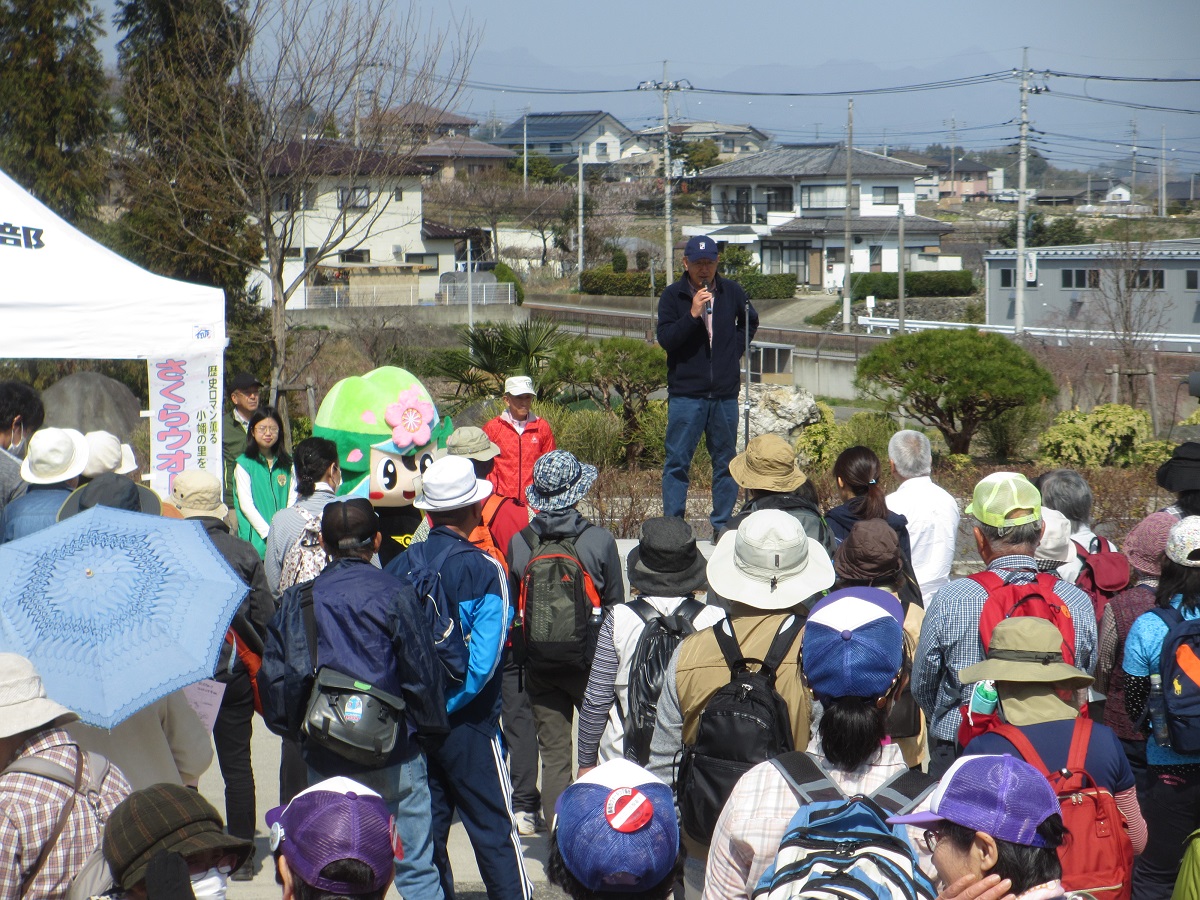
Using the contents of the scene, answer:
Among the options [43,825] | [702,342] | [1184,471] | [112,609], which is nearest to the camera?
[43,825]

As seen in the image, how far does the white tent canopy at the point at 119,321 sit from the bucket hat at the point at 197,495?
9.56 feet

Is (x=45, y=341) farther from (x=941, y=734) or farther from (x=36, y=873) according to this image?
(x=941, y=734)

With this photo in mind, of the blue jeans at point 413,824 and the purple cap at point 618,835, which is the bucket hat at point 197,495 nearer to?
the blue jeans at point 413,824

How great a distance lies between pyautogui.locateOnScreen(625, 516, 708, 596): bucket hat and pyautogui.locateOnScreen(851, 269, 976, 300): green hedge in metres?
54.8

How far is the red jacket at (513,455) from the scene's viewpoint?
292 inches

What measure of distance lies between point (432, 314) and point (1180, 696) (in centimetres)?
3829

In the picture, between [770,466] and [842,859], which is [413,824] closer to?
[842,859]

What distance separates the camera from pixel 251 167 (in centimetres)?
1602

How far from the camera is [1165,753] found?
3.90m

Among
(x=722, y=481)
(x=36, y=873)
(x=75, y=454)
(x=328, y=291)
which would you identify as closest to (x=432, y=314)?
(x=328, y=291)

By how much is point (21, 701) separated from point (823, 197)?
73032mm

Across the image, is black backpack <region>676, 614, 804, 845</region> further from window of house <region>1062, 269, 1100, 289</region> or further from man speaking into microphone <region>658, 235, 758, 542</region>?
window of house <region>1062, 269, 1100, 289</region>

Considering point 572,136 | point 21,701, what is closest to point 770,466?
point 21,701

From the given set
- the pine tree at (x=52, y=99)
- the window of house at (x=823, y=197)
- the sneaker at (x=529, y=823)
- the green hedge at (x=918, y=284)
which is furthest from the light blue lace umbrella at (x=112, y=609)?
the window of house at (x=823, y=197)
